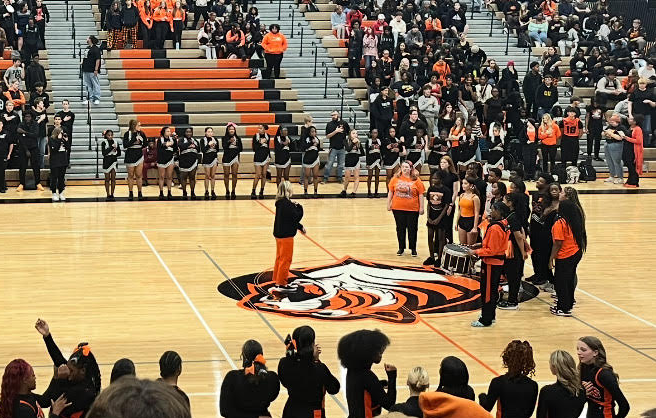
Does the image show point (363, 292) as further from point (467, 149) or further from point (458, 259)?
point (467, 149)

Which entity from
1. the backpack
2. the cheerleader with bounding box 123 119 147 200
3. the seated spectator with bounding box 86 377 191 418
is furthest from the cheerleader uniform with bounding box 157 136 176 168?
the seated spectator with bounding box 86 377 191 418

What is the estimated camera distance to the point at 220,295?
16250 millimetres

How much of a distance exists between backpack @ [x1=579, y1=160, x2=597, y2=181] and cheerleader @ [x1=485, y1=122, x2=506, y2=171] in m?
2.32

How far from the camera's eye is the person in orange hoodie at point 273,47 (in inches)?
1236

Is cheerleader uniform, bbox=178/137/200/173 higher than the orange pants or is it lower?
higher

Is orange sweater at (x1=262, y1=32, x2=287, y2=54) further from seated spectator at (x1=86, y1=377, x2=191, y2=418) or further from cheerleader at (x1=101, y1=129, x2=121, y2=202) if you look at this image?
seated spectator at (x1=86, y1=377, x2=191, y2=418)

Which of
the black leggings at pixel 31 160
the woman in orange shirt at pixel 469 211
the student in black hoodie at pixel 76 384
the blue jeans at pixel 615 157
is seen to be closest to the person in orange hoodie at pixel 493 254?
the woman in orange shirt at pixel 469 211

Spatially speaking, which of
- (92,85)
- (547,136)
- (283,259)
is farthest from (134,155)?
(547,136)

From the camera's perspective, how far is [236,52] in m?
32.5

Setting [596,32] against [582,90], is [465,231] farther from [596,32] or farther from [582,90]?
[596,32]

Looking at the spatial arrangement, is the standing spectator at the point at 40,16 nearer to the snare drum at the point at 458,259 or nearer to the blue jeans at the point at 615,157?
the blue jeans at the point at 615,157

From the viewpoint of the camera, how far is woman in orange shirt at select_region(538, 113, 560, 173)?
94.5 feet

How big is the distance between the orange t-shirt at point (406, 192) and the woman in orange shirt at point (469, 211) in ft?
4.44

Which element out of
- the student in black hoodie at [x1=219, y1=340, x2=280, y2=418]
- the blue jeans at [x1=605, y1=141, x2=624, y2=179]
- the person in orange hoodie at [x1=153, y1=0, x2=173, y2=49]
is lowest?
the blue jeans at [x1=605, y1=141, x2=624, y2=179]
